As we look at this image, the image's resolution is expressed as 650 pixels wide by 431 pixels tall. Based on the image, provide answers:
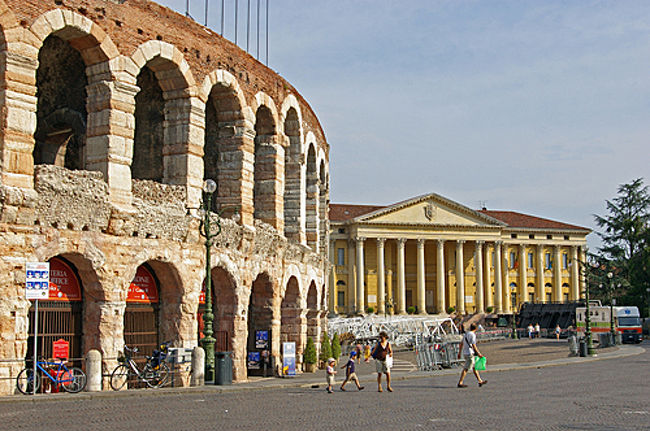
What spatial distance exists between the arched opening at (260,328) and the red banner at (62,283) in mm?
8396

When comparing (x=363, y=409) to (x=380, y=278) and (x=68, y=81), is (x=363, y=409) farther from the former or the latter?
(x=380, y=278)

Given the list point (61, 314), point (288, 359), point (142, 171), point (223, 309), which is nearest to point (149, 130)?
point (142, 171)

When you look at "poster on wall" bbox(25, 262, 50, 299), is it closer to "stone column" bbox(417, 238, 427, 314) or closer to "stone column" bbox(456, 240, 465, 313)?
"stone column" bbox(417, 238, 427, 314)

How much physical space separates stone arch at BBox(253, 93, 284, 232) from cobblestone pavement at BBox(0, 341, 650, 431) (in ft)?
26.5

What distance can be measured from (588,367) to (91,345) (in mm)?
18989

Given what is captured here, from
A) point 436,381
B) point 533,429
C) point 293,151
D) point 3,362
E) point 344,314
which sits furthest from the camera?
point 344,314

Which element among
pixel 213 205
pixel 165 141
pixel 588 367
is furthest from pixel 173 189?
pixel 588 367

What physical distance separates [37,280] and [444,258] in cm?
8694

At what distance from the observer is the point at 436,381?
2442 cm

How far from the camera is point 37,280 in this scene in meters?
17.5

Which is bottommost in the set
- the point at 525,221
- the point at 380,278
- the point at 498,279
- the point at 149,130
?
the point at 498,279

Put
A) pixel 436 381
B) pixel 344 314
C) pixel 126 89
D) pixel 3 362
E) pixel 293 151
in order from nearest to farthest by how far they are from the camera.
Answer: pixel 3 362
pixel 126 89
pixel 436 381
pixel 293 151
pixel 344 314

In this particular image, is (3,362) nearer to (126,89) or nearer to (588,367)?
(126,89)

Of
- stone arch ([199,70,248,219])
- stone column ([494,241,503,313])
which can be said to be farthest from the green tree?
stone arch ([199,70,248,219])
